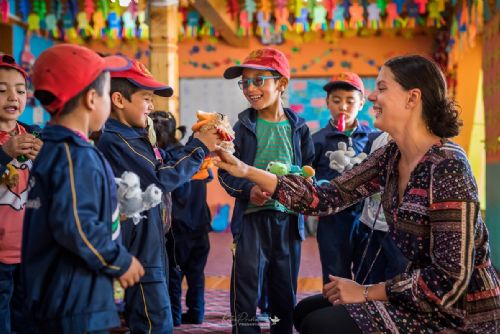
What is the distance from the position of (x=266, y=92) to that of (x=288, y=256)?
779 mm

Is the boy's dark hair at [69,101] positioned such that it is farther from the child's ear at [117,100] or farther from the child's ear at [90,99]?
the child's ear at [117,100]

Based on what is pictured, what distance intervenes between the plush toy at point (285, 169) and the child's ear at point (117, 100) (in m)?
0.73

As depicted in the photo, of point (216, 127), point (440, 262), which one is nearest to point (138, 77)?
point (216, 127)

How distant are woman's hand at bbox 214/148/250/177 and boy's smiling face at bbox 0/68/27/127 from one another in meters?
0.99

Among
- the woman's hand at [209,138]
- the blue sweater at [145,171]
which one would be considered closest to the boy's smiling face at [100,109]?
the blue sweater at [145,171]

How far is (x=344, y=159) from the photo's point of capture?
318cm

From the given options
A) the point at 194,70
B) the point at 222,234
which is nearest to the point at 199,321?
the point at 222,234

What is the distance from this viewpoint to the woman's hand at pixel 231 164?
2164mm

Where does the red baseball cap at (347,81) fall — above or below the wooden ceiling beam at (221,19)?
below

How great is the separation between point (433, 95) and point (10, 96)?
5.86 ft

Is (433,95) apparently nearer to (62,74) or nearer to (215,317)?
(62,74)

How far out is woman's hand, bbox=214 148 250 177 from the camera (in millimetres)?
2164

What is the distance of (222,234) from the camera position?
863 cm

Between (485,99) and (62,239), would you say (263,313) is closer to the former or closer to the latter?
(62,239)
